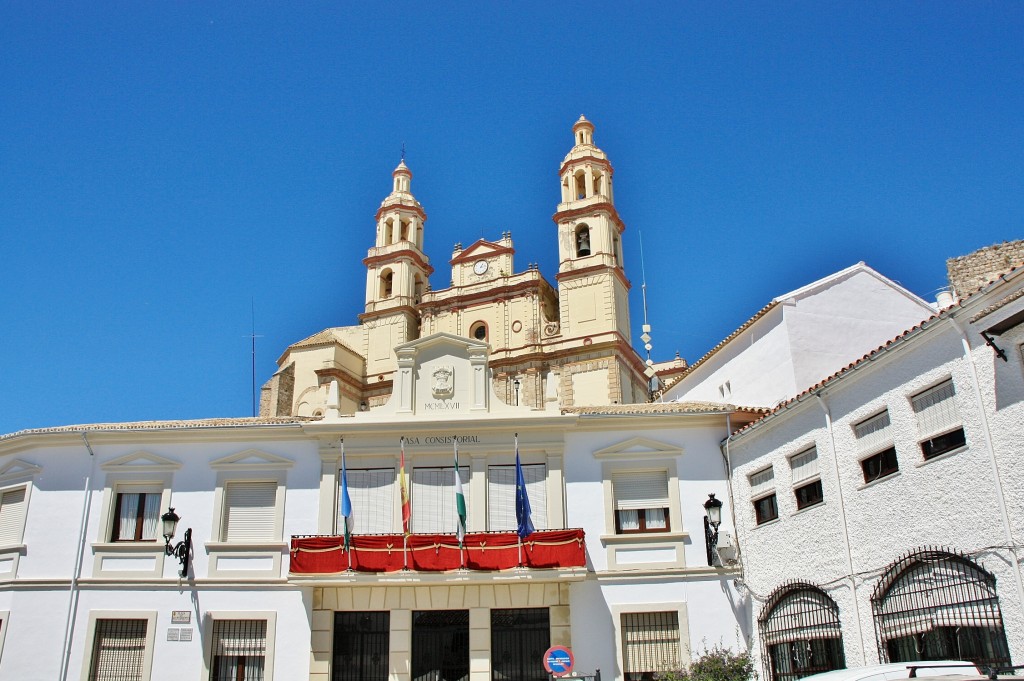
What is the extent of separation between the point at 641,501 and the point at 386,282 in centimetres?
3995

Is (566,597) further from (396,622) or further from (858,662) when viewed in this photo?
(858,662)

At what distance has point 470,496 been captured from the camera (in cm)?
1938

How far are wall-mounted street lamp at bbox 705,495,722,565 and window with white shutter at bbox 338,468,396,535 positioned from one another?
661 cm

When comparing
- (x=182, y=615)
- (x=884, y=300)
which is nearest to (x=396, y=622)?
(x=182, y=615)

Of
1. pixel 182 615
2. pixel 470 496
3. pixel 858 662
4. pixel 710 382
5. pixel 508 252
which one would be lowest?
pixel 858 662

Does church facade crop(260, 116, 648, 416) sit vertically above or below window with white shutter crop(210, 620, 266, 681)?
above

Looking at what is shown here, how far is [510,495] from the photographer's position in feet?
63.8

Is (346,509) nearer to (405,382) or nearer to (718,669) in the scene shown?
(405,382)

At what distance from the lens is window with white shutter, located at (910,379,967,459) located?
12758 millimetres

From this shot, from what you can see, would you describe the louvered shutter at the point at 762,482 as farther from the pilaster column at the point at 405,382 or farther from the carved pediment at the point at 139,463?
the carved pediment at the point at 139,463

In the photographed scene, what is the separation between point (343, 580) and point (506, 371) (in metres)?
31.9

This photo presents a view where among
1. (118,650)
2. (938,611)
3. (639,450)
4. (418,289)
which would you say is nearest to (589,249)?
(418,289)

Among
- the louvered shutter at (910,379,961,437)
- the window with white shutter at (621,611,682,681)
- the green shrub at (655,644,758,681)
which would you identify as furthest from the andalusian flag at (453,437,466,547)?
the louvered shutter at (910,379,961,437)

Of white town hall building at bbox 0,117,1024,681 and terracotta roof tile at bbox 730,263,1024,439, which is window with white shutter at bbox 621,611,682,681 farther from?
terracotta roof tile at bbox 730,263,1024,439
